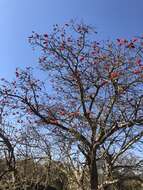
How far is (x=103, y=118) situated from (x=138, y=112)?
3.39 ft

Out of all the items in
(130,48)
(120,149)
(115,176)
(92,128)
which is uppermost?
(130,48)

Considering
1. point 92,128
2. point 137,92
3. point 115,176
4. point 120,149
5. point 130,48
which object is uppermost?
point 130,48

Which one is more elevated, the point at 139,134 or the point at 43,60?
the point at 43,60

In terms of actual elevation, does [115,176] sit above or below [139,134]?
below

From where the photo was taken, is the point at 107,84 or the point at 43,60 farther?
the point at 43,60

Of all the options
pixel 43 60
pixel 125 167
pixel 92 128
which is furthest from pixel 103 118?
pixel 43 60

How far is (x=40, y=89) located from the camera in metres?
10.9

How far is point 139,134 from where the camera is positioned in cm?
964

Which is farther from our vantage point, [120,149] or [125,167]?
[125,167]

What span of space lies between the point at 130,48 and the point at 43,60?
2.72 meters

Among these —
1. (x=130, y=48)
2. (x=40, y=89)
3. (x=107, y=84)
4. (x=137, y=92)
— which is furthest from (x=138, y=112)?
(x=40, y=89)

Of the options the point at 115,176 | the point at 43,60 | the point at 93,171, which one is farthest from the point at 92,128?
the point at 43,60

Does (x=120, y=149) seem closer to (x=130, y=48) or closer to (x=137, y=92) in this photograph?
(x=137, y=92)

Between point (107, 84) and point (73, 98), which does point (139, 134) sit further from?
point (73, 98)
